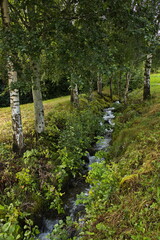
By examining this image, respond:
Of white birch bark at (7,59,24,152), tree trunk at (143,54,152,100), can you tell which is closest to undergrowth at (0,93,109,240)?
white birch bark at (7,59,24,152)

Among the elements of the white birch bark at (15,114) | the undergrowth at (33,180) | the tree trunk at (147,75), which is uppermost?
the tree trunk at (147,75)

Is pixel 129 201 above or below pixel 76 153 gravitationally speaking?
above

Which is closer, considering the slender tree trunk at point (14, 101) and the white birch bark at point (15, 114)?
the slender tree trunk at point (14, 101)

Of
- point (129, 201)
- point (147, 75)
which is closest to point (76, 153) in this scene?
point (129, 201)

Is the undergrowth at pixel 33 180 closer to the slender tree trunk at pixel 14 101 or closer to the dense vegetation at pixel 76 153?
the dense vegetation at pixel 76 153

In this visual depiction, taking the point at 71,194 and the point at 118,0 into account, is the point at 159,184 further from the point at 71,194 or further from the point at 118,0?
the point at 118,0

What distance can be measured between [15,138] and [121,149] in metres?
4.37

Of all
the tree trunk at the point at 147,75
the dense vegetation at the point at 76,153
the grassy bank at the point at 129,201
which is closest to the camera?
the grassy bank at the point at 129,201

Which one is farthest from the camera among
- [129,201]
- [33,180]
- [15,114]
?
[15,114]

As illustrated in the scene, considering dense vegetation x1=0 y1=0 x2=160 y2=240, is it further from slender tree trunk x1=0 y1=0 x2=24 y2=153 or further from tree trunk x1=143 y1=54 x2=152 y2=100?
tree trunk x1=143 y1=54 x2=152 y2=100

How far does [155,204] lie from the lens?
117 inches

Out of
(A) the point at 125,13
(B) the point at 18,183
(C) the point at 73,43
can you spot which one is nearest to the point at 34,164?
(B) the point at 18,183

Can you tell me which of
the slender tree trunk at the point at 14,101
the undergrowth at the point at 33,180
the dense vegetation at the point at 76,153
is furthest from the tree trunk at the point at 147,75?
the slender tree trunk at the point at 14,101

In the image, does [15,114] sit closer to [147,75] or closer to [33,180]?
[33,180]
